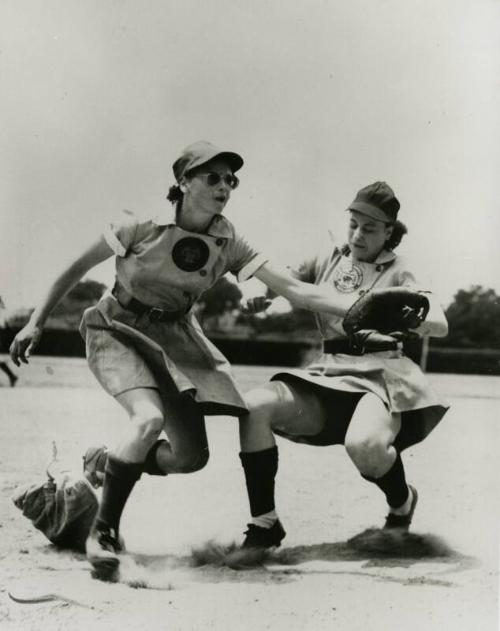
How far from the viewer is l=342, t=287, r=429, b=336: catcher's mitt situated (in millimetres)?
3258

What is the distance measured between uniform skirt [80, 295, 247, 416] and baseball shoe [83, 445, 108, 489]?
0.28m

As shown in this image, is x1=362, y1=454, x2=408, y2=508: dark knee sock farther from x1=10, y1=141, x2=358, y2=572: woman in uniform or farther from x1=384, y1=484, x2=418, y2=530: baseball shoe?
x1=10, y1=141, x2=358, y2=572: woman in uniform

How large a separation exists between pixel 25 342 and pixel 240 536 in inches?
47.7

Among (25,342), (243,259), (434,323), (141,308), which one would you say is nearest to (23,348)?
(25,342)

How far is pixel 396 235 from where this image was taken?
351 centimetres

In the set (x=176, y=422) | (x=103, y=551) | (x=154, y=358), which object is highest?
(x=154, y=358)

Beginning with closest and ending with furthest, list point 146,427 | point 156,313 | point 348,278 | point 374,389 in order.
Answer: point 146,427 < point 156,313 < point 374,389 < point 348,278

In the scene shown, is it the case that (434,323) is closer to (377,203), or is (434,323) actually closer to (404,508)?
(377,203)

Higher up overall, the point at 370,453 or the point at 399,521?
the point at 370,453

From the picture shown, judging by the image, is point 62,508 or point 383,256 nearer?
point 62,508

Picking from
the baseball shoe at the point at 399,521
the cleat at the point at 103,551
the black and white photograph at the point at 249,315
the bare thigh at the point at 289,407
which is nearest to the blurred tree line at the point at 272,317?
the black and white photograph at the point at 249,315

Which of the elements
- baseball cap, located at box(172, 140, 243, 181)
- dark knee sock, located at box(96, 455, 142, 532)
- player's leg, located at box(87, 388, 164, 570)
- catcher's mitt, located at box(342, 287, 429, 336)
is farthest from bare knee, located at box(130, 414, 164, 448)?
baseball cap, located at box(172, 140, 243, 181)

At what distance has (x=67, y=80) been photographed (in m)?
3.41

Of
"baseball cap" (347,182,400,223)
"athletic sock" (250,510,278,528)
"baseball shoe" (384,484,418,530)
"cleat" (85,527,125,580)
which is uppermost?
"baseball cap" (347,182,400,223)
